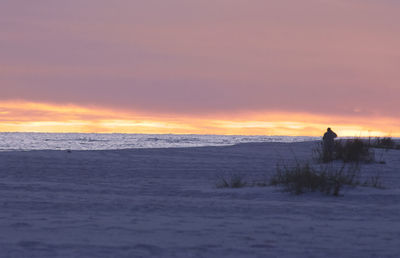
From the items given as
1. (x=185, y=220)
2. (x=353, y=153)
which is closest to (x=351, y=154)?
(x=353, y=153)

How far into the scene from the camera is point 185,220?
23.5 feet

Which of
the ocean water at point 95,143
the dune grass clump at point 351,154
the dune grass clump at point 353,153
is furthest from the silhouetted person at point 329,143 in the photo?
the ocean water at point 95,143

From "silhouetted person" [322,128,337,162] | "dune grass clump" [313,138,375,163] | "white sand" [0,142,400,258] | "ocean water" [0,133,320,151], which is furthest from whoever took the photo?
"ocean water" [0,133,320,151]

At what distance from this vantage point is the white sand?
18.1ft

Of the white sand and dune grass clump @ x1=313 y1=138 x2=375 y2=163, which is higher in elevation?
dune grass clump @ x1=313 y1=138 x2=375 y2=163

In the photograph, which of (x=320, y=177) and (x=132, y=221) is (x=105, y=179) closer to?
(x=320, y=177)

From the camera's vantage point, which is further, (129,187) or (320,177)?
(129,187)

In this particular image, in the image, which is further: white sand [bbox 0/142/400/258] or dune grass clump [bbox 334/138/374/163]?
dune grass clump [bbox 334/138/374/163]

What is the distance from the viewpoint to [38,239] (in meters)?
5.83

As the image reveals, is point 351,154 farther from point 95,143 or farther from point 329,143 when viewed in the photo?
point 95,143

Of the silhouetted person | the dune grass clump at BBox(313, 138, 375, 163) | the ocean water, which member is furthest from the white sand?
the ocean water

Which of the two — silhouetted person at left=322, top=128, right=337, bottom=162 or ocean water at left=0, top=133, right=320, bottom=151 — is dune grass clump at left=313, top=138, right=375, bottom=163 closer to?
silhouetted person at left=322, top=128, right=337, bottom=162

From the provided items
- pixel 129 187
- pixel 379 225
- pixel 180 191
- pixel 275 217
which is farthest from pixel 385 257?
pixel 129 187

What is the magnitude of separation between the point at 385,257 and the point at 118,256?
245 centimetres
